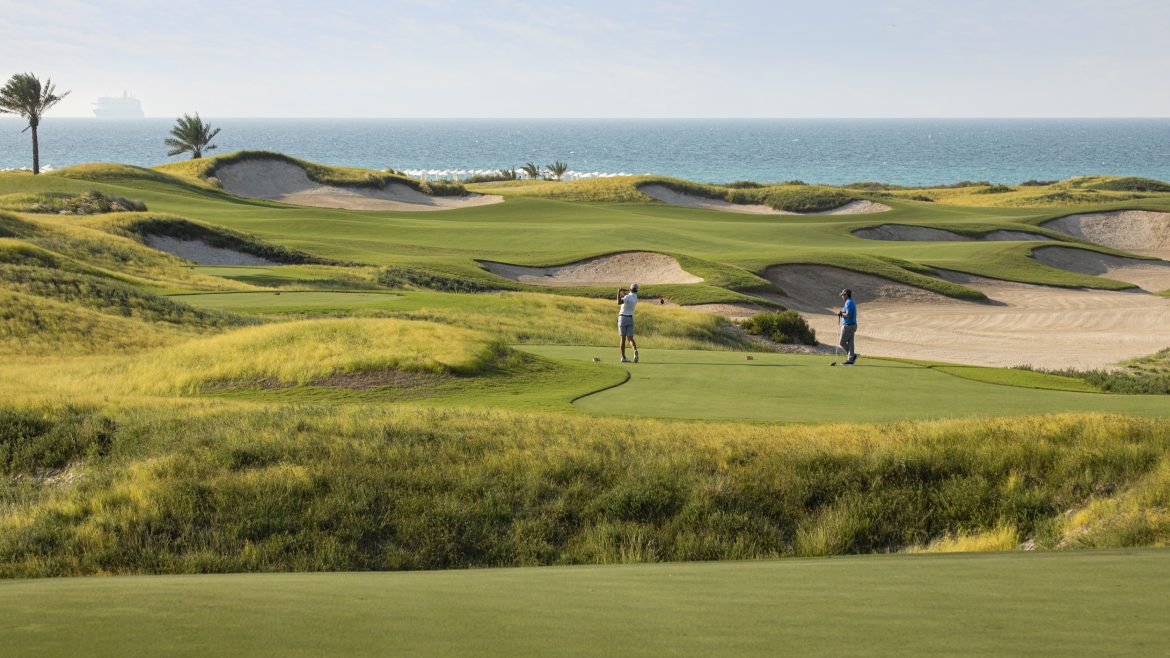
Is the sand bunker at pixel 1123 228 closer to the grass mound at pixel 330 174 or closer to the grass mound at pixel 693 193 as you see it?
the grass mound at pixel 693 193

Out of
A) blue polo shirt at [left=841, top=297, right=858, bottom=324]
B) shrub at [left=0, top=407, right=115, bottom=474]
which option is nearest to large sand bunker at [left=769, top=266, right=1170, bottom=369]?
blue polo shirt at [left=841, top=297, right=858, bottom=324]

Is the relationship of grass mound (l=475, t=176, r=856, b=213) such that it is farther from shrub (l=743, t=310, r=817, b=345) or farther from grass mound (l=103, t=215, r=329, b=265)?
shrub (l=743, t=310, r=817, b=345)

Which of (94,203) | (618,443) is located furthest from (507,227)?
(618,443)

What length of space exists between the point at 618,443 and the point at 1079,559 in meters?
6.10

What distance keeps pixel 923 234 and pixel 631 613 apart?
64.3 m

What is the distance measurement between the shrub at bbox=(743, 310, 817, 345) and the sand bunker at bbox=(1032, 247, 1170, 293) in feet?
86.6

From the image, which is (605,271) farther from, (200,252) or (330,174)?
(330,174)

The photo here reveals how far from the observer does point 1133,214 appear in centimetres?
7244

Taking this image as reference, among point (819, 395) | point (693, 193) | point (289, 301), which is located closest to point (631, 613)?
point (819, 395)

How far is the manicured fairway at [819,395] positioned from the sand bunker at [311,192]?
59350mm

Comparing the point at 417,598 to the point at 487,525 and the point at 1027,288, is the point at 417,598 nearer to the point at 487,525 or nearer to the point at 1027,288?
the point at 487,525

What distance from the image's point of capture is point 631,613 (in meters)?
5.38

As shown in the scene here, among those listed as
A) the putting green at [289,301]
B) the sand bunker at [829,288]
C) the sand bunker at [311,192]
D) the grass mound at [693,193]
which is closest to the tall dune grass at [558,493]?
the putting green at [289,301]

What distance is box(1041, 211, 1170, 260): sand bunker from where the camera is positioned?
69.4 meters
